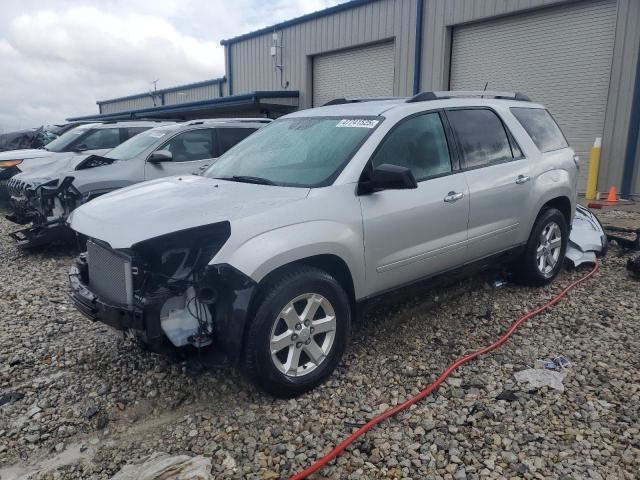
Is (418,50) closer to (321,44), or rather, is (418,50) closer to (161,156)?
(321,44)

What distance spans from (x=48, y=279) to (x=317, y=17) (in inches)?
516

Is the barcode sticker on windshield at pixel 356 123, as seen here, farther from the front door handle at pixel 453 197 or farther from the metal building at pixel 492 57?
the metal building at pixel 492 57

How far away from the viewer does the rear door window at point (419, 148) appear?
3822mm

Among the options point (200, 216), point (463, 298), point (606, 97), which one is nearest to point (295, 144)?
point (200, 216)

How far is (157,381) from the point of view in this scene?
3.60 meters

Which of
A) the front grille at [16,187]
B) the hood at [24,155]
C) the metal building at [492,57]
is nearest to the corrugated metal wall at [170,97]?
the metal building at [492,57]

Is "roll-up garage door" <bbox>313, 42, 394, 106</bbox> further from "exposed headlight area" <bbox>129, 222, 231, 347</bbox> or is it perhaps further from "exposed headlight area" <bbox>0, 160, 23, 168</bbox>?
"exposed headlight area" <bbox>129, 222, 231, 347</bbox>

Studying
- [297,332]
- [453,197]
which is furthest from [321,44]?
[297,332]

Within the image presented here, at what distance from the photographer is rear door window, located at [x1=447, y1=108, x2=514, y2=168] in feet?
14.3

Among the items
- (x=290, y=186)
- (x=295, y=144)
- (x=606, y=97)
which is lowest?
(x=290, y=186)

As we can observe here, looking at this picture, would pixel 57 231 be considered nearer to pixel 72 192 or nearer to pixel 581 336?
pixel 72 192

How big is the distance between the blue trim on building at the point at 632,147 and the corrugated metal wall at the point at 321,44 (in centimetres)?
539

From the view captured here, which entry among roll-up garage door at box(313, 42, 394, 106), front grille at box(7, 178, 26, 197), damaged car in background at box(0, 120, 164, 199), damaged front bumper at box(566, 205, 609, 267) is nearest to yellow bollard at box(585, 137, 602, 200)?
damaged front bumper at box(566, 205, 609, 267)

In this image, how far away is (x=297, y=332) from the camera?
3.21 metres
